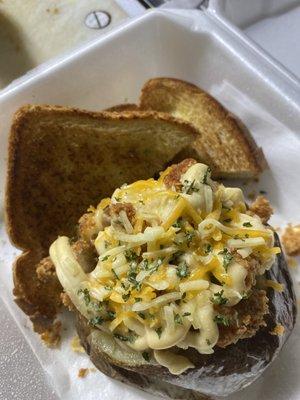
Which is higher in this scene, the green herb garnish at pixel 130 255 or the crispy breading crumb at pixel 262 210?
the green herb garnish at pixel 130 255

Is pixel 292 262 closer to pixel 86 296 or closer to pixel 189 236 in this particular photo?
pixel 189 236

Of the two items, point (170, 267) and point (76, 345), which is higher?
point (170, 267)

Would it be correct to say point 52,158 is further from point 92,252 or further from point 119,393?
point 119,393

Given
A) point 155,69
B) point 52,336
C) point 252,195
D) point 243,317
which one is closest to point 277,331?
point 243,317

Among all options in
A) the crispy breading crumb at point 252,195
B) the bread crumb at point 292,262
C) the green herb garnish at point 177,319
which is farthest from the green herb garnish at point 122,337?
the crispy breading crumb at point 252,195

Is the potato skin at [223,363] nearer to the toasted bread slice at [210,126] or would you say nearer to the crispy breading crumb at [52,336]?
the crispy breading crumb at [52,336]

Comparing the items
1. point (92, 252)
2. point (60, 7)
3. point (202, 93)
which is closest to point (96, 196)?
point (92, 252)
